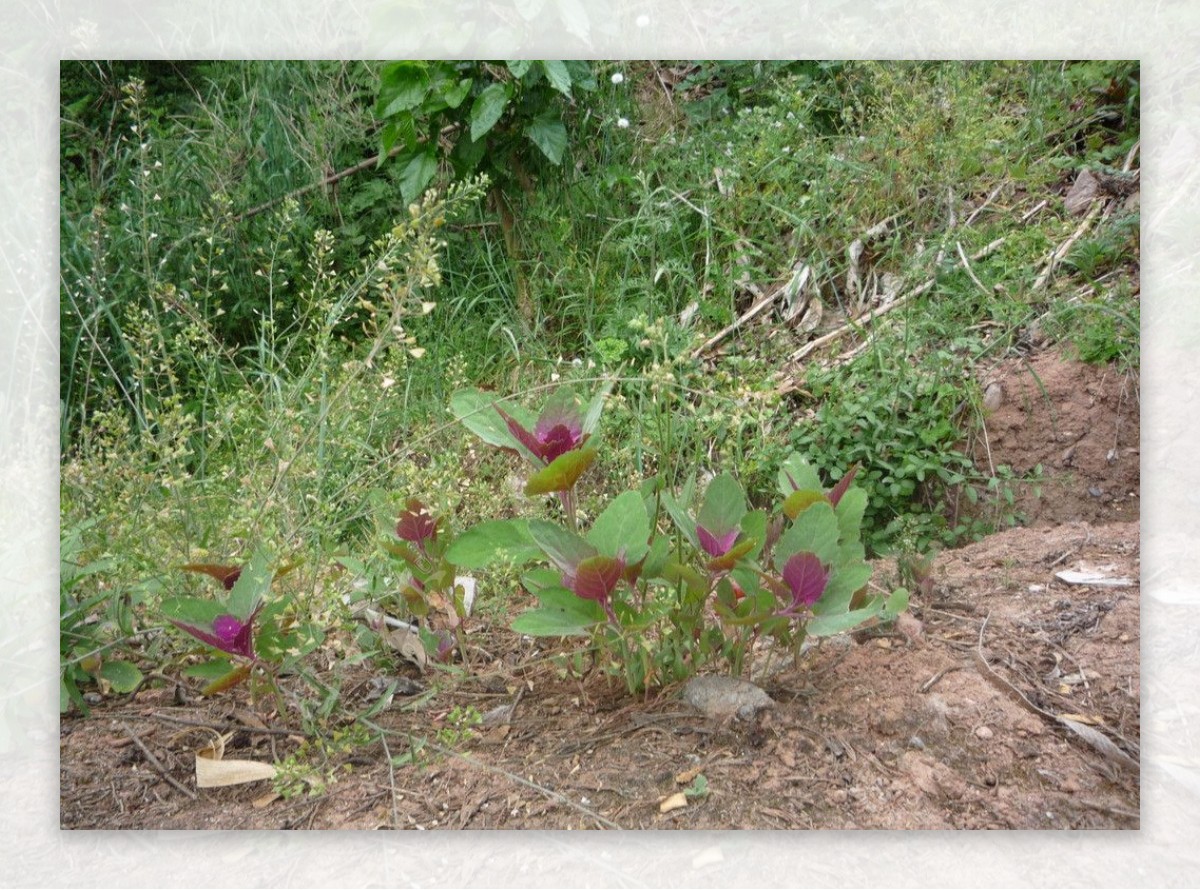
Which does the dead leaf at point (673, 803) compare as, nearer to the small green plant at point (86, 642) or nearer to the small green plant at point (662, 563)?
the small green plant at point (662, 563)

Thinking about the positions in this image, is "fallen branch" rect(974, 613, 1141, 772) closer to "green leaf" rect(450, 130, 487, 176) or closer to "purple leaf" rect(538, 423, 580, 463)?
"purple leaf" rect(538, 423, 580, 463)

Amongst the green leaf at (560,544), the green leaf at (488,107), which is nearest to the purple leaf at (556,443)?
the green leaf at (560,544)

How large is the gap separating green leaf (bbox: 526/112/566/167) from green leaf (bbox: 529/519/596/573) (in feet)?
2.95

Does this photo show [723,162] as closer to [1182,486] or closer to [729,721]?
[1182,486]

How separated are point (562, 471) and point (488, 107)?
830 millimetres

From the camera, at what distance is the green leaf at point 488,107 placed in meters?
1.77

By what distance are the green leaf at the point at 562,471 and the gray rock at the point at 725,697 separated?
1.00 feet

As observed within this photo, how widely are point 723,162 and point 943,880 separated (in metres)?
1.29

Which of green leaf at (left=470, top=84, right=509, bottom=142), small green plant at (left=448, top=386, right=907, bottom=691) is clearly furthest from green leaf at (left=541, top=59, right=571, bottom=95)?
small green plant at (left=448, top=386, right=907, bottom=691)

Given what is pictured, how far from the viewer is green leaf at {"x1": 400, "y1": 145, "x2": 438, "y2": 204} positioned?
189cm

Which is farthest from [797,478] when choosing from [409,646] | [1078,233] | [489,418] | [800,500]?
[1078,233]

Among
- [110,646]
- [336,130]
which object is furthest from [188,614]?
[336,130]

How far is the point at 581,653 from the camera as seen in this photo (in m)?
1.35

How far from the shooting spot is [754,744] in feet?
4.17
